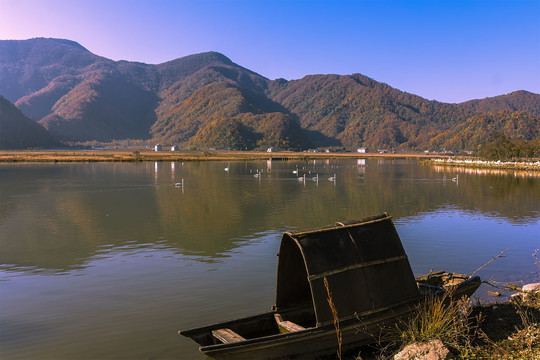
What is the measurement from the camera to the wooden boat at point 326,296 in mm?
9211

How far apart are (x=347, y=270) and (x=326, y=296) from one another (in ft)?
3.01

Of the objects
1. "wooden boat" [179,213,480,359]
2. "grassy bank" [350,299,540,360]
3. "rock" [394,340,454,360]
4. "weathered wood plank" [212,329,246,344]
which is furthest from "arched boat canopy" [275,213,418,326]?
"weathered wood plank" [212,329,246,344]

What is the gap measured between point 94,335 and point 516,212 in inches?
1423

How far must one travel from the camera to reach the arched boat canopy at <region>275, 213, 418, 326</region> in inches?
390

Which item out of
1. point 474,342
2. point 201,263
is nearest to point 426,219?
point 201,263

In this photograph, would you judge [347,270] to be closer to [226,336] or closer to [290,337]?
[290,337]

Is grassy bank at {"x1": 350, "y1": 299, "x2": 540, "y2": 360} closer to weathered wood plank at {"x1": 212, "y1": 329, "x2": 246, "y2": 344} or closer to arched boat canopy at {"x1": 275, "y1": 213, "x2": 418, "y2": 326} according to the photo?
arched boat canopy at {"x1": 275, "y1": 213, "x2": 418, "y2": 326}

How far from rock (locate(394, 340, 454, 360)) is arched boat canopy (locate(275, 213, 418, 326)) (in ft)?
3.96

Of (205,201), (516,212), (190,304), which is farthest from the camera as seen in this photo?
A: (205,201)

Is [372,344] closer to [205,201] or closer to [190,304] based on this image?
[190,304]

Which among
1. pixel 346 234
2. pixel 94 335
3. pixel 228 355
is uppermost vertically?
pixel 346 234

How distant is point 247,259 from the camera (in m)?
20.3

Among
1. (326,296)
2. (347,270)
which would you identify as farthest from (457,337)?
(326,296)

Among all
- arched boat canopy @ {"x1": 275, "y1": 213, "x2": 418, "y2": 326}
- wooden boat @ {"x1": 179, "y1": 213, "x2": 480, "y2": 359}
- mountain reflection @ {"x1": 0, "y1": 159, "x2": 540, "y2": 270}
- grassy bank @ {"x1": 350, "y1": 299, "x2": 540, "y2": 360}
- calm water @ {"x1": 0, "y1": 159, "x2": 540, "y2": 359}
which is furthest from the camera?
mountain reflection @ {"x1": 0, "y1": 159, "x2": 540, "y2": 270}
